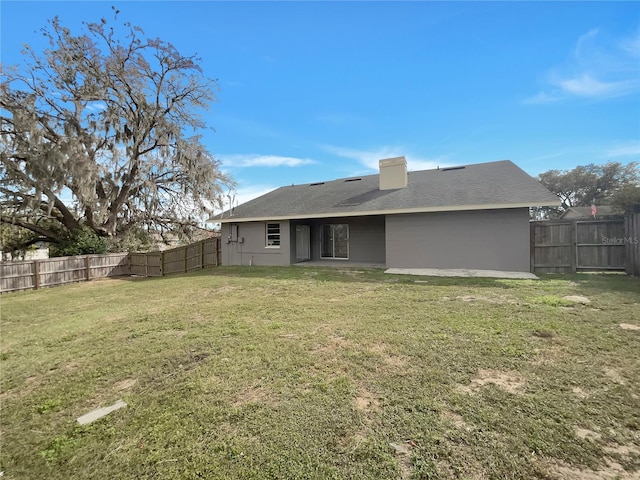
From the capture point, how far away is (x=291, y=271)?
11.3 meters

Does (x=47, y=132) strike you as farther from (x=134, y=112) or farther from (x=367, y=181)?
(x=367, y=181)

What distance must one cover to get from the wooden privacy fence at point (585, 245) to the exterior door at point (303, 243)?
9.25 meters

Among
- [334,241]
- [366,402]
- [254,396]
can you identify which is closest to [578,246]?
[334,241]

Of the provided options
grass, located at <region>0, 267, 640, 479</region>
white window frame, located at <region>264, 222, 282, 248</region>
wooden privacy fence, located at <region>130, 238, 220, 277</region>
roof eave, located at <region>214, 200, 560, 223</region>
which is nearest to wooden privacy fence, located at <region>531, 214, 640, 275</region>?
roof eave, located at <region>214, 200, 560, 223</region>

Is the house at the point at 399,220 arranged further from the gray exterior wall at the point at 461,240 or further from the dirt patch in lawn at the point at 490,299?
the dirt patch in lawn at the point at 490,299

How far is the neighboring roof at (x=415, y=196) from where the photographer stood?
9.67 m

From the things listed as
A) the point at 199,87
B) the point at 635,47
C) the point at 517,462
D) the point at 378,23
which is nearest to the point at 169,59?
the point at 199,87

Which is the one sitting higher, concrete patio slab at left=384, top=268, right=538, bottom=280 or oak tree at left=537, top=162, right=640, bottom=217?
oak tree at left=537, top=162, right=640, bottom=217

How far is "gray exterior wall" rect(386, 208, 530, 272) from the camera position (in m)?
9.56

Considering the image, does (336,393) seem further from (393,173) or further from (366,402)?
(393,173)

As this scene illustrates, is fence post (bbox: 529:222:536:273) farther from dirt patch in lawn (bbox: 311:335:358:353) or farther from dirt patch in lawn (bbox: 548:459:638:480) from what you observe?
Result: dirt patch in lawn (bbox: 548:459:638:480)

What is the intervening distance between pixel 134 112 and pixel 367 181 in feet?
44.4

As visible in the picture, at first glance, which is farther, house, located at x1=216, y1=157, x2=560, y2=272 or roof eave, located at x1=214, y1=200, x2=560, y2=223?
house, located at x1=216, y1=157, x2=560, y2=272

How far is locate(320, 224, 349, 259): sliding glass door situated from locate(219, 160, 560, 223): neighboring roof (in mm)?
1569
